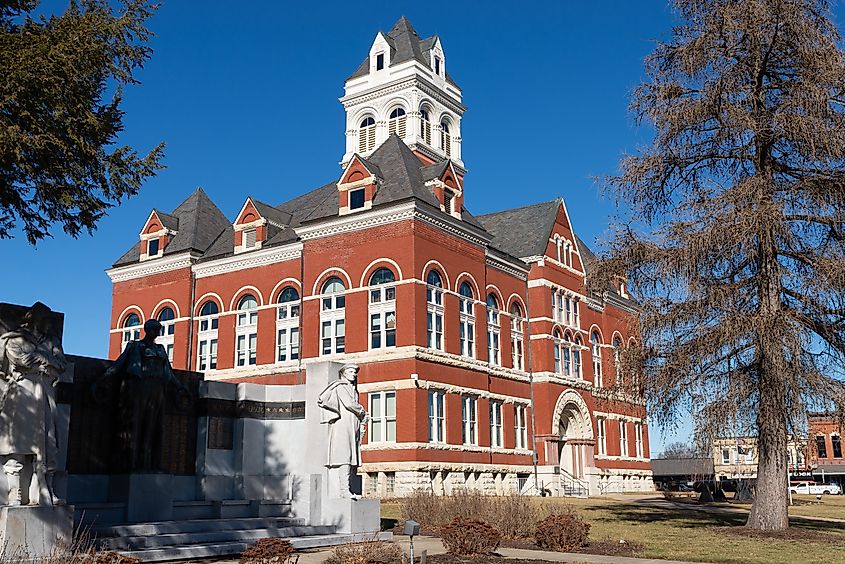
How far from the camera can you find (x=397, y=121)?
53188mm

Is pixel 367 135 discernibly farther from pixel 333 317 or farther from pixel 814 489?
pixel 814 489

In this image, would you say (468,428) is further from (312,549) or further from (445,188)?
(312,549)

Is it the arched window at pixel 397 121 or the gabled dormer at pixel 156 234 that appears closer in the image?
the gabled dormer at pixel 156 234

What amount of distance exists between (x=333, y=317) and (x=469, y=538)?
92.7 ft

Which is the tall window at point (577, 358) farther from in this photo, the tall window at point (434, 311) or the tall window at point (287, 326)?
the tall window at point (287, 326)

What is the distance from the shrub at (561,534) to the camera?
1608cm

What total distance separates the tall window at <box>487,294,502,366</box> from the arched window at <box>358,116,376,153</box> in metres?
14.1

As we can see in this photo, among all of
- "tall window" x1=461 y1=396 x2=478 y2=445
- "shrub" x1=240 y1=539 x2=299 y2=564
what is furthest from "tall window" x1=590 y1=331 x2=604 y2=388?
"shrub" x1=240 y1=539 x2=299 y2=564

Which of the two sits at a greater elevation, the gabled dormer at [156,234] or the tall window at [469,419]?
the gabled dormer at [156,234]

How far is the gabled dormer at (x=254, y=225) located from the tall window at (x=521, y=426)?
1682 centimetres

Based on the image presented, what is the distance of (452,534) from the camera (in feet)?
46.9

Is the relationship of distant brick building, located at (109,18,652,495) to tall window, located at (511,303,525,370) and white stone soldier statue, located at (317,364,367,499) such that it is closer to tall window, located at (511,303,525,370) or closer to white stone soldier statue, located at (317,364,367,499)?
tall window, located at (511,303,525,370)

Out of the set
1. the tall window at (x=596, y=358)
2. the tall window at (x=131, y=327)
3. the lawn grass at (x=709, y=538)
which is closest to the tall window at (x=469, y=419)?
the lawn grass at (x=709, y=538)

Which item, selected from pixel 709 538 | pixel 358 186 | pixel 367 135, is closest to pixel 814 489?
pixel 367 135
